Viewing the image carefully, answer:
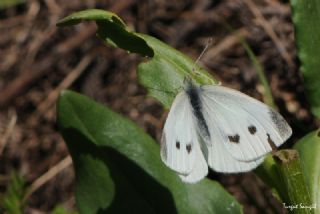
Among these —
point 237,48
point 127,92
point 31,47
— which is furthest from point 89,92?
point 237,48

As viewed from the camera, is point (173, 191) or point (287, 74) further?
point (287, 74)

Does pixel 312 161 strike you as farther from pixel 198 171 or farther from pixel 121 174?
pixel 121 174

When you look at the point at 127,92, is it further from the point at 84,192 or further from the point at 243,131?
the point at 243,131

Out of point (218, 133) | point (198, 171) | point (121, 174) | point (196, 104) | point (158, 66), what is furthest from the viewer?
point (121, 174)

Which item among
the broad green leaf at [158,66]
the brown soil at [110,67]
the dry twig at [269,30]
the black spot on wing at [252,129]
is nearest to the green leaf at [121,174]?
the broad green leaf at [158,66]

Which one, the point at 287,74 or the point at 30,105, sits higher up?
the point at 30,105

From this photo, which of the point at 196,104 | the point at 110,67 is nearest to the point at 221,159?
the point at 196,104
